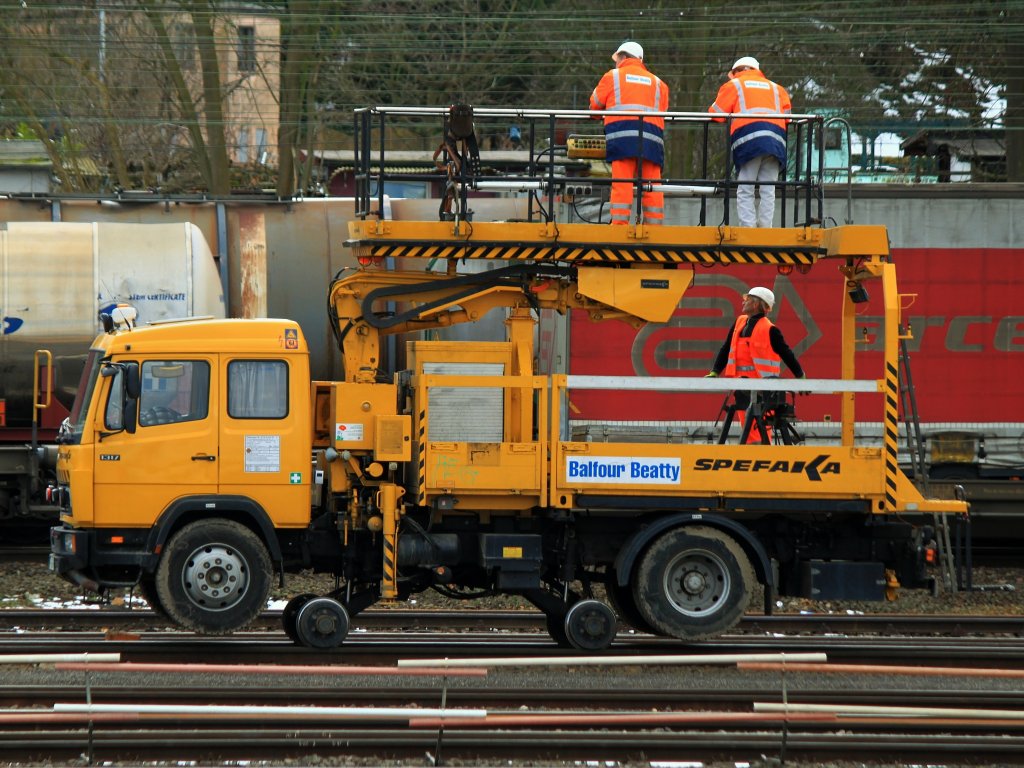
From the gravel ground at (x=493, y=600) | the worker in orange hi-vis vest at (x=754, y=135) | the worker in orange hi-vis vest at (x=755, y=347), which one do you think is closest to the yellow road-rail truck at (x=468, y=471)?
the worker in orange hi-vis vest at (x=755, y=347)

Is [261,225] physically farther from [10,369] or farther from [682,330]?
[682,330]

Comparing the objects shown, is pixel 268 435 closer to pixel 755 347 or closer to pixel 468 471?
pixel 468 471

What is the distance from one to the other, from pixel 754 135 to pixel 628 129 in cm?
104

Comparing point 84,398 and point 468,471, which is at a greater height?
point 84,398

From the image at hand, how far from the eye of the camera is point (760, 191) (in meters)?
9.84

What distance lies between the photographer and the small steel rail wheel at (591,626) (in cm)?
905

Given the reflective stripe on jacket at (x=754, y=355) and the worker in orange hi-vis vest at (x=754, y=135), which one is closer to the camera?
the worker in orange hi-vis vest at (x=754, y=135)

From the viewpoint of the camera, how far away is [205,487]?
9.11 metres

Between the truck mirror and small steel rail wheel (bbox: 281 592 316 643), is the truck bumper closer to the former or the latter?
the truck mirror

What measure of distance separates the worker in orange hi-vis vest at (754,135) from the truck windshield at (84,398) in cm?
530

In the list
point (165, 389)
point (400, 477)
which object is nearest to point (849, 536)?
point (400, 477)

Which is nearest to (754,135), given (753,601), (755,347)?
(755,347)

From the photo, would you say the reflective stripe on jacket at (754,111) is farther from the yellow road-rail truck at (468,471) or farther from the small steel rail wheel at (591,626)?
the small steel rail wheel at (591,626)

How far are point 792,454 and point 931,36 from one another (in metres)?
15.6
